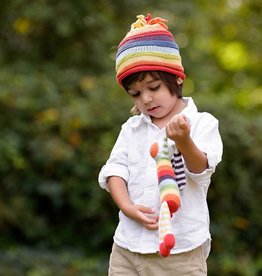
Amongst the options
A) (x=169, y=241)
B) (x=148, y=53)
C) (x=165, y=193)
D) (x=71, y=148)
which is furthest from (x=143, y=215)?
(x=71, y=148)

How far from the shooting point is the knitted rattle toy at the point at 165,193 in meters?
2.86

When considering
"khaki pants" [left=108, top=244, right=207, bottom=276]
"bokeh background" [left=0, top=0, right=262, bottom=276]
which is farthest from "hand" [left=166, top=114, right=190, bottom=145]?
"bokeh background" [left=0, top=0, right=262, bottom=276]

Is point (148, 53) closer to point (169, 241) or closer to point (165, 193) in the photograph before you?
point (165, 193)

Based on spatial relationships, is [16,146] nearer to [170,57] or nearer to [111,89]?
[111,89]

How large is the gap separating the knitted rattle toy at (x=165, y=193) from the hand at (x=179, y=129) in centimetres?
14

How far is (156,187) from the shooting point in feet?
10.5

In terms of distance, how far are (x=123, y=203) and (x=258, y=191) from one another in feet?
13.8

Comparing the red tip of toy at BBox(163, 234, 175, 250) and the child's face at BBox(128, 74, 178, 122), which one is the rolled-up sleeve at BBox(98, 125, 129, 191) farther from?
the red tip of toy at BBox(163, 234, 175, 250)

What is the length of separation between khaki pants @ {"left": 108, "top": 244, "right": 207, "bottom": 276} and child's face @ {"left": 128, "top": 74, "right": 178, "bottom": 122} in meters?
0.57

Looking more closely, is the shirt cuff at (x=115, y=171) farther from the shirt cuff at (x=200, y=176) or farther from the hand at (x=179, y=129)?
the hand at (x=179, y=129)

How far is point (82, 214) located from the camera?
272 inches

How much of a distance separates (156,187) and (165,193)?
0.25 m

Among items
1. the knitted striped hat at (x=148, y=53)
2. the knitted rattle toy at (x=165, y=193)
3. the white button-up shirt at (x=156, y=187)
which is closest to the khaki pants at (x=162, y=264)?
the white button-up shirt at (x=156, y=187)

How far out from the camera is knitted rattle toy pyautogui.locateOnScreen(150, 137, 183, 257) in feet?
9.37
